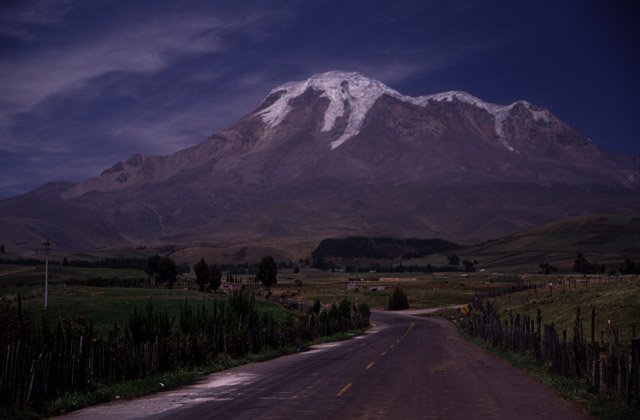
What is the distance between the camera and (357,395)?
17547 mm

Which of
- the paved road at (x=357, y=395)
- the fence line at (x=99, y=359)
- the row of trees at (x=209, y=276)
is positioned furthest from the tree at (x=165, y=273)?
the paved road at (x=357, y=395)

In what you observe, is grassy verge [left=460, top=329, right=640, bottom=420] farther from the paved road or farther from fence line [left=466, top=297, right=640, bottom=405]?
the paved road

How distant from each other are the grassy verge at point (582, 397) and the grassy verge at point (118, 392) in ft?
41.2

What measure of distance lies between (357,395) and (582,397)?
22.0ft

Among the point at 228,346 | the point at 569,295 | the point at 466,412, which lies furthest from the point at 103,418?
the point at 569,295

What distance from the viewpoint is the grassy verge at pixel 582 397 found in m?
15.6

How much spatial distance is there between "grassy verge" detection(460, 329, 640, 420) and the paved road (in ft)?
1.50

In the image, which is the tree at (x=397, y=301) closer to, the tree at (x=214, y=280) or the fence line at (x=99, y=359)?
the tree at (x=214, y=280)

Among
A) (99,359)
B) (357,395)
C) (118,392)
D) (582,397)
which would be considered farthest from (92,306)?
(582,397)

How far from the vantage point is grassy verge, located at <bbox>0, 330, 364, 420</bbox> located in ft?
51.7

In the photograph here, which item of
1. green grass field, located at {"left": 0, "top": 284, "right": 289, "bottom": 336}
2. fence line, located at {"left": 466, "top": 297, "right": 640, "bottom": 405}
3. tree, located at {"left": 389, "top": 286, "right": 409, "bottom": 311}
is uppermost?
fence line, located at {"left": 466, "top": 297, "right": 640, "bottom": 405}

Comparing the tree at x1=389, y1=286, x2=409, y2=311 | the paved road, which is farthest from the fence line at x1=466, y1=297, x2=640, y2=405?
the tree at x1=389, y1=286, x2=409, y2=311

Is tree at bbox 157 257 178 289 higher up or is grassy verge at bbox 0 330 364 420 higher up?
tree at bbox 157 257 178 289

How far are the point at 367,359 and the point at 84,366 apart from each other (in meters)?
13.6
